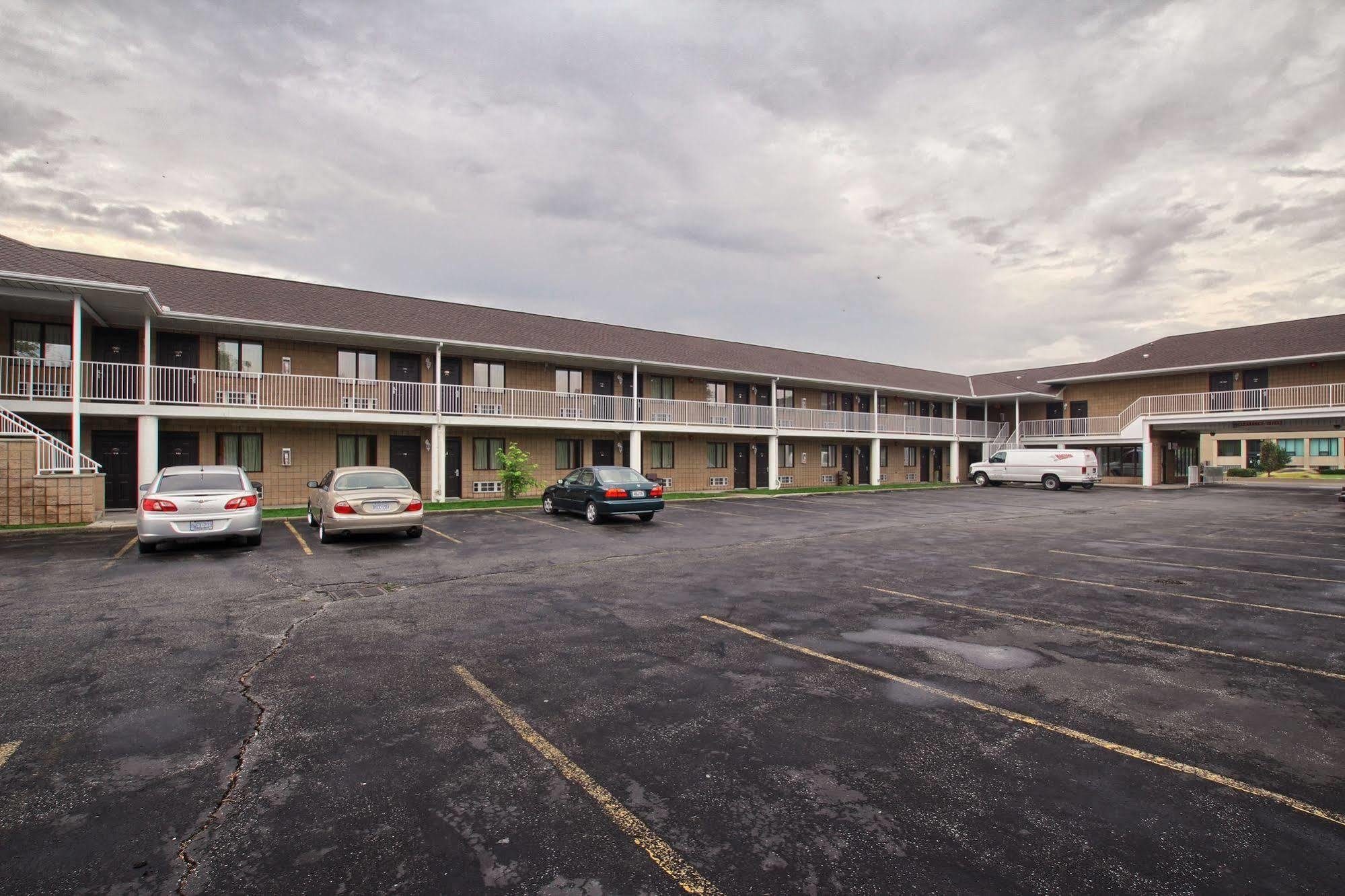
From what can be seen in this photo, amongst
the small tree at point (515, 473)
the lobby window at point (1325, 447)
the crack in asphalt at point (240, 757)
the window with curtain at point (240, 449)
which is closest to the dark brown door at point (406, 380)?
the small tree at point (515, 473)

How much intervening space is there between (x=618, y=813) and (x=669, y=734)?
0.90 metres

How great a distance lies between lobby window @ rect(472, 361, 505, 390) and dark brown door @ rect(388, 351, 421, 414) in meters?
2.11

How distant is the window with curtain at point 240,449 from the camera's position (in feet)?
63.4

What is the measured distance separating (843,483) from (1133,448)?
1768 cm

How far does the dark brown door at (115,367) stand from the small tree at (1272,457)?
70.3 m

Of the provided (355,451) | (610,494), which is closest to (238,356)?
(355,451)

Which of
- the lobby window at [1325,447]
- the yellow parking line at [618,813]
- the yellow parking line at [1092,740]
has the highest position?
the lobby window at [1325,447]

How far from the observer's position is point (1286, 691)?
15.4 feet

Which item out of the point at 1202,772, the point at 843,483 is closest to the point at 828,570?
the point at 1202,772

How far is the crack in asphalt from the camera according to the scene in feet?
8.68

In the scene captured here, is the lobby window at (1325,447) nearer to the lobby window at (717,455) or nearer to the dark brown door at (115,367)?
the lobby window at (717,455)

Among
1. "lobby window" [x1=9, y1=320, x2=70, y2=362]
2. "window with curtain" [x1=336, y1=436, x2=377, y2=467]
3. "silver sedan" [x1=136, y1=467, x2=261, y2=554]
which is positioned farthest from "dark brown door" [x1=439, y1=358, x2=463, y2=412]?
"silver sedan" [x1=136, y1=467, x2=261, y2=554]

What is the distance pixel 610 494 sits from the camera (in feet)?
50.6

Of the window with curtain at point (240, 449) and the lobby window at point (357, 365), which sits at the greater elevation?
the lobby window at point (357, 365)
